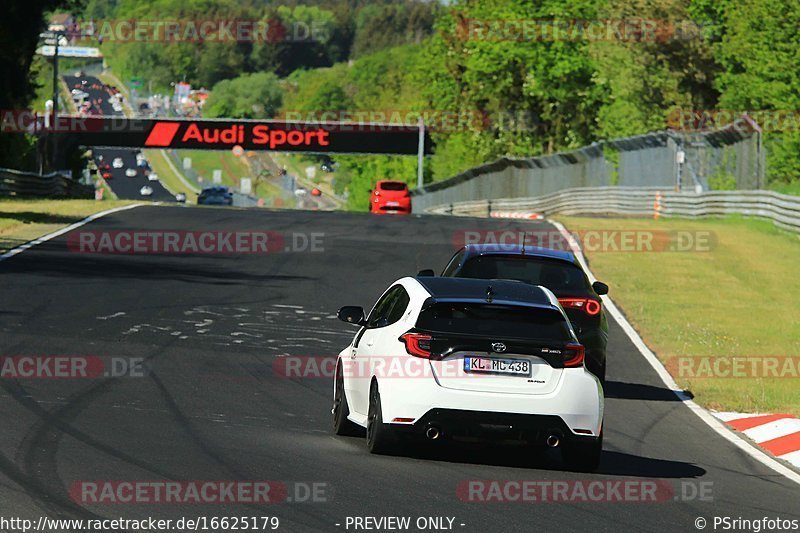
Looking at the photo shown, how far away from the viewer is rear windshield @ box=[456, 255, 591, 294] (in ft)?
49.2

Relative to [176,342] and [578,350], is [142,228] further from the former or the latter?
[578,350]

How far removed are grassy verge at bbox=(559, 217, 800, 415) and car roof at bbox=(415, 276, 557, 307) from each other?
5228mm

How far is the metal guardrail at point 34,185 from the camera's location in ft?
154

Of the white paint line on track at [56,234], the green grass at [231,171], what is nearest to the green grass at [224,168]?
the green grass at [231,171]

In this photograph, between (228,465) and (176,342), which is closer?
(228,465)

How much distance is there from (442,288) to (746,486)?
2.74 metres

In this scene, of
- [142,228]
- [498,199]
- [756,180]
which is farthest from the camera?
[498,199]

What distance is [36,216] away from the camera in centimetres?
3716

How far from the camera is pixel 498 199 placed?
63.9 meters

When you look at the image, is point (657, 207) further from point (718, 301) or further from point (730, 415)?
point (730, 415)

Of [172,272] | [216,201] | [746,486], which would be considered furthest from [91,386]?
[216,201]

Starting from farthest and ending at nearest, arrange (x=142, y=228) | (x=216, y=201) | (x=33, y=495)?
(x=216, y=201), (x=142, y=228), (x=33, y=495)
